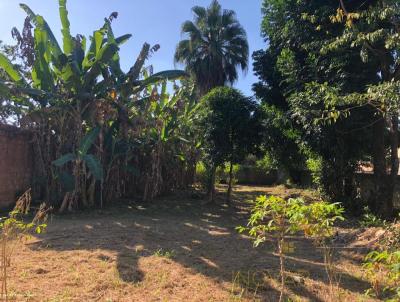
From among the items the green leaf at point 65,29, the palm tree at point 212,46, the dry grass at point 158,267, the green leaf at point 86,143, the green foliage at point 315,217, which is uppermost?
the palm tree at point 212,46

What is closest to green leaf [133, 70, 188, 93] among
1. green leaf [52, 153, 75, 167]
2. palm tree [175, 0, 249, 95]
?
green leaf [52, 153, 75, 167]

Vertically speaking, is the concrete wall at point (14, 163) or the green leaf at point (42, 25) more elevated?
the green leaf at point (42, 25)

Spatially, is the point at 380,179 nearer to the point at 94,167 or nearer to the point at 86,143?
the point at 94,167

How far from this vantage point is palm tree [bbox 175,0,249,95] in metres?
24.3

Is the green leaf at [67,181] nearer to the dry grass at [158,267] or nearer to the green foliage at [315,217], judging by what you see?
the dry grass at [158,267]

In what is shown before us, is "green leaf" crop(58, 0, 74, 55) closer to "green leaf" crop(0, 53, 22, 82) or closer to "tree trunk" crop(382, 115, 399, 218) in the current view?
"green leaf" crop(0, 53, 22, 82)

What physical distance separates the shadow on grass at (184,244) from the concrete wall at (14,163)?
1843 mm

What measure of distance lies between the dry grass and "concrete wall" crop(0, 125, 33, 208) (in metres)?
2.26

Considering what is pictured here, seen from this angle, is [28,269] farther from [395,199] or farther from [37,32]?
[395,199]

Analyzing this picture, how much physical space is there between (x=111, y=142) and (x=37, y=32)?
11.0ft

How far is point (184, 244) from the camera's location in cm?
737

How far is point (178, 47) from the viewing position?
24969mm

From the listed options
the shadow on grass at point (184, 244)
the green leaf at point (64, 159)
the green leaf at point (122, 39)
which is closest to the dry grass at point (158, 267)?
the shadow on grass at point (184, 244)

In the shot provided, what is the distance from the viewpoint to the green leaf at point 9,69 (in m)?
10.4
